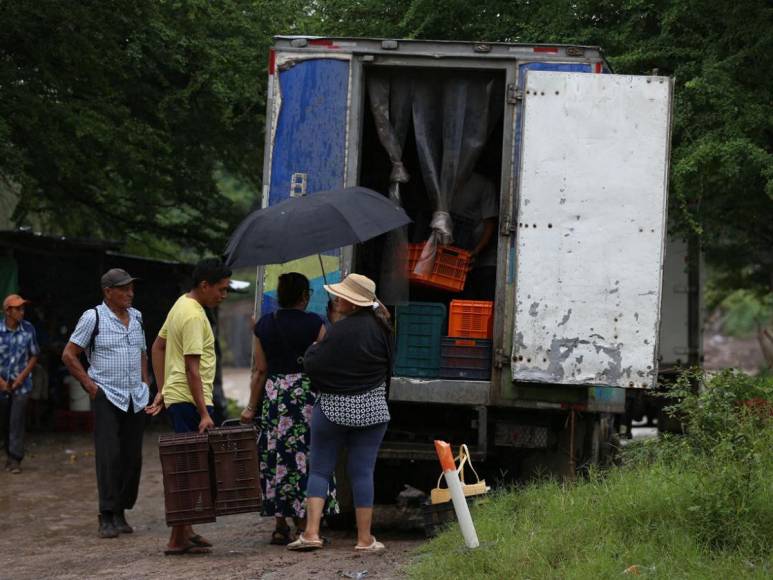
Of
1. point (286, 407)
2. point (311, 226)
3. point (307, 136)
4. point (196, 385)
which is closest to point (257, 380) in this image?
point (286, 407)

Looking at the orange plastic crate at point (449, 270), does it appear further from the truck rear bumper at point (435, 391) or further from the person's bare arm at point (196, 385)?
the person's bare arm at point (196, 385)

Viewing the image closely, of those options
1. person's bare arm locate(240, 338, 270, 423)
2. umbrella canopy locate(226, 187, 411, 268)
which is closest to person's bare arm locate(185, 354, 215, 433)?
person's bare arm locate(240, 338, 270, 423)

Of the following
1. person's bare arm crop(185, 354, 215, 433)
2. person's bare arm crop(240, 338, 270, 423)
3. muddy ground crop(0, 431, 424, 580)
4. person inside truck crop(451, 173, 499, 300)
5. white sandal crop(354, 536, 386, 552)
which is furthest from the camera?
person inside truck crop(451, 173, 499, 300)

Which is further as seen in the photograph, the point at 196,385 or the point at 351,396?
the point at 196,385

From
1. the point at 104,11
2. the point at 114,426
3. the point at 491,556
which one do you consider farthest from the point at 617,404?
the point at 104,11

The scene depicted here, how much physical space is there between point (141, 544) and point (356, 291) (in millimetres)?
2590

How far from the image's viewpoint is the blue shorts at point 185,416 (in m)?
8.62

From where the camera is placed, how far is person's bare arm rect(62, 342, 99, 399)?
914cm

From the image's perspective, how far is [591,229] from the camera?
868 cm

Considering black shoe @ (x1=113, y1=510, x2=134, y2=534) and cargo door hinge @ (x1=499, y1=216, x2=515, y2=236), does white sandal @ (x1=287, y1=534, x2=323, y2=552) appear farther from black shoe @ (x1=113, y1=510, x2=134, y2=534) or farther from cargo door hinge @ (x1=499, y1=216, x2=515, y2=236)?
cargo door hinge @ (x1=499, y1=216, x2=515, y2=236)

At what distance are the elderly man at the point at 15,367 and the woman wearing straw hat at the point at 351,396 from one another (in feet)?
21.2

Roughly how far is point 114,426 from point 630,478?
12.1 feet

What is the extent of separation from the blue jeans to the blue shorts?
890 mm

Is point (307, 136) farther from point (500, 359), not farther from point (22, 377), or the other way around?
point (22, 377)
